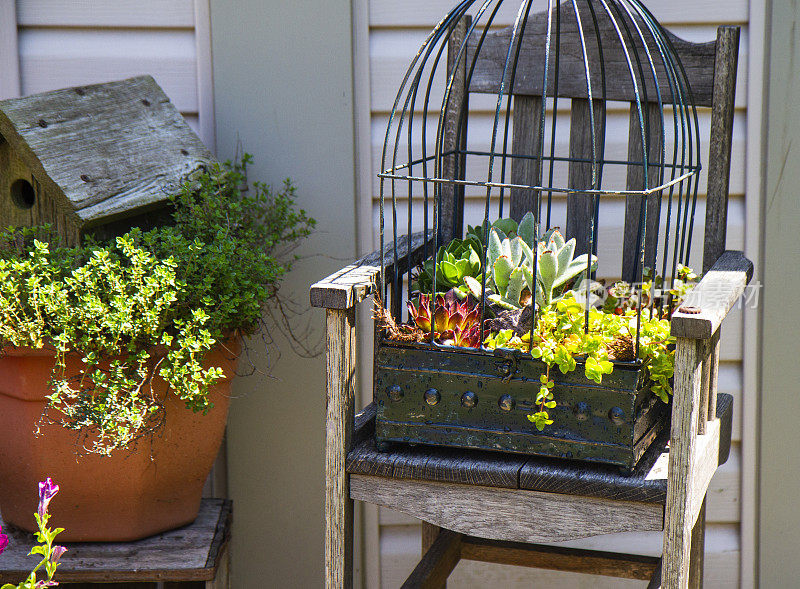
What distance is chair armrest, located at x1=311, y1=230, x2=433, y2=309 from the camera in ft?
4.68

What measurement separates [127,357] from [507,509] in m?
0.79

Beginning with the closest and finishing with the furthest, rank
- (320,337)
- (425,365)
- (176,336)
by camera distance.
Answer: (425,365), (176,336), (320,337)

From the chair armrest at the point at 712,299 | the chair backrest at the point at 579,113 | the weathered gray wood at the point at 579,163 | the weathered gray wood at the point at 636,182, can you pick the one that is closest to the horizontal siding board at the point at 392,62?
the chair backrest at the point at 579,113

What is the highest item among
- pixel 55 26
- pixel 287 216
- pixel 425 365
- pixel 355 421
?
pixel 55 26

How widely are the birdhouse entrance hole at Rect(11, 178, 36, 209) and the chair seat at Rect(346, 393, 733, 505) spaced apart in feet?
2.89

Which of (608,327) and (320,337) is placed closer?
(608,327)

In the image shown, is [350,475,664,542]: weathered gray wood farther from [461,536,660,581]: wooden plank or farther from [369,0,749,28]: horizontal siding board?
[369,0,749,28]: horizontal siding board

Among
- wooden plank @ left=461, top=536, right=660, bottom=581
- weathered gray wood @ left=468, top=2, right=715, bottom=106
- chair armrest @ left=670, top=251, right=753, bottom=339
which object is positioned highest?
weathered gray wood @ left=468, top=2, right=715, bottom=106

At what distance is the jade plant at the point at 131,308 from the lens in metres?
1.56

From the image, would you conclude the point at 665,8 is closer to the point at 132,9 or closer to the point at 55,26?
the point at 132,9

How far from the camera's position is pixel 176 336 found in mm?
1682

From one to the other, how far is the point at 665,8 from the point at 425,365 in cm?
117

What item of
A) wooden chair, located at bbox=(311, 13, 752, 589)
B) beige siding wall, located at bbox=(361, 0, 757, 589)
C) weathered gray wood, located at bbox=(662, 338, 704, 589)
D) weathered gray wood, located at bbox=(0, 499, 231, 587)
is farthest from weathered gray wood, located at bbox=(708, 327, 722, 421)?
weathered gray wood, located at bbox=(0, 499, 231, 587)

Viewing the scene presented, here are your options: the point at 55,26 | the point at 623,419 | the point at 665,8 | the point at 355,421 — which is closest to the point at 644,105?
the point at 665,8
